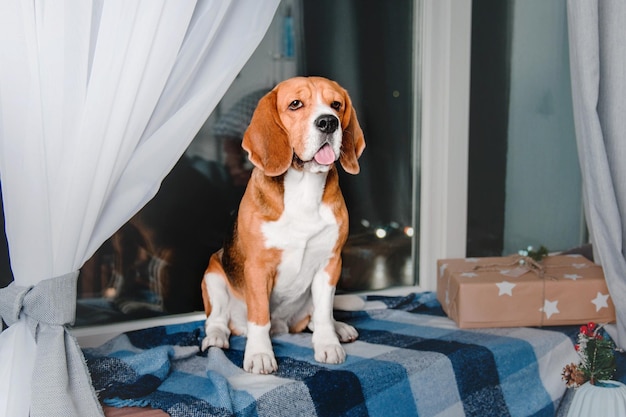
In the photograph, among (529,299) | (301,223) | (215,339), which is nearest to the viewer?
(301,223)

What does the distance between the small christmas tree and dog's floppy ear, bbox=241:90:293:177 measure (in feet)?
3.51

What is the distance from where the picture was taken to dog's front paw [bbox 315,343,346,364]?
6.28 feet

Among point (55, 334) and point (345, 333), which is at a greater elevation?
point (55, 334)

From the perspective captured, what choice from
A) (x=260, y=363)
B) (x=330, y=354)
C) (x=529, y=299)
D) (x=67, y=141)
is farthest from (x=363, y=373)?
(x=67, y=141)

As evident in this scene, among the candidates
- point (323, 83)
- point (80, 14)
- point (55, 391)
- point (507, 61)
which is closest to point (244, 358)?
point (55, 391)

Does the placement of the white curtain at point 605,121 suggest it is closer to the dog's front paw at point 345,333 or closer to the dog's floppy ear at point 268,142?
the dog's front paw at point 345,333

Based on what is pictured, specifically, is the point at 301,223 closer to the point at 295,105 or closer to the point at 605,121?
the point at 295,105

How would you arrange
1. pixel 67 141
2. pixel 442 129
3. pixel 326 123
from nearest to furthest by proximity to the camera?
pixel 67 141 → pixel 326 123 → pixel 442 129

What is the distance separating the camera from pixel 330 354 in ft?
6.31

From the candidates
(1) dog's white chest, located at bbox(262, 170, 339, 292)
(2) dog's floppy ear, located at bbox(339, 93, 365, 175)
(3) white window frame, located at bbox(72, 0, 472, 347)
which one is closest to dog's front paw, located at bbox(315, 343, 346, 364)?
(1) dog's white chest, located at bbox(262, 170, 339, 292)

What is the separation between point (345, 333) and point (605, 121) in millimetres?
1116

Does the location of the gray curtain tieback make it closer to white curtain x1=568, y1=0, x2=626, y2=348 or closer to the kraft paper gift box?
the kraft paper gift box

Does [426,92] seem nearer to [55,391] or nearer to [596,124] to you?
[596,124]

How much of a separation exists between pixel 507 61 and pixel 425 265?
1007mm
